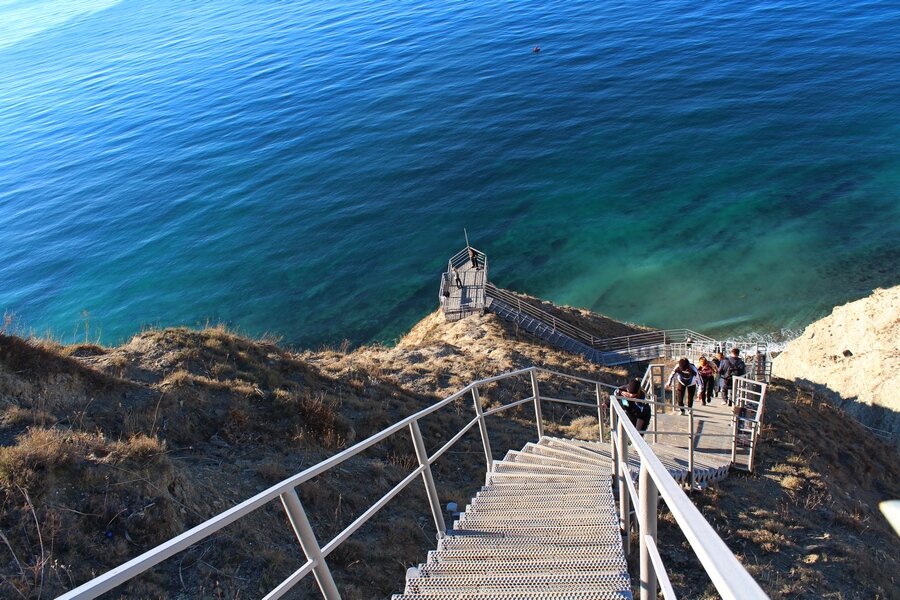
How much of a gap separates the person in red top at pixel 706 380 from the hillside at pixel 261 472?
1.42m

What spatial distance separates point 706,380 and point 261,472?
1114 centimetres

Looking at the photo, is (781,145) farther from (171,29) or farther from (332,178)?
(171,29)

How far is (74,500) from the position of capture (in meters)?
5.97

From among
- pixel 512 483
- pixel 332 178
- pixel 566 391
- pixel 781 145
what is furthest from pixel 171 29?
pixel 512 483

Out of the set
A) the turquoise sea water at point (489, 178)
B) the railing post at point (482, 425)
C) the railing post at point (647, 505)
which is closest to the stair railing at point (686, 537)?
the railing post at point (647, 505)

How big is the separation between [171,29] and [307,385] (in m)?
120

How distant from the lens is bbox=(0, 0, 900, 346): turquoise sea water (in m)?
36.3

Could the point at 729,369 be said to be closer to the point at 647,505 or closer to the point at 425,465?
the point at 425,465

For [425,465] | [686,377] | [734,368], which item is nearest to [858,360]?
[734,368]

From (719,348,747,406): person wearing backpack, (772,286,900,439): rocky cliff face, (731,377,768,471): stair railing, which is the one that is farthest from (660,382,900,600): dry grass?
(772,286,900,439): rocky cliff face

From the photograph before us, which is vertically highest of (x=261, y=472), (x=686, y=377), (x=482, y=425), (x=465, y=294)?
(x=482, y=425)

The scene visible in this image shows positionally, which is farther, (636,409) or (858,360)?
(858,360)

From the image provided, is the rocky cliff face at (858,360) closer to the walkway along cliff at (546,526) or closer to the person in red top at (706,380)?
the person in red top at (706,380)

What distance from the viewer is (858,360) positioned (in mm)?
22047
